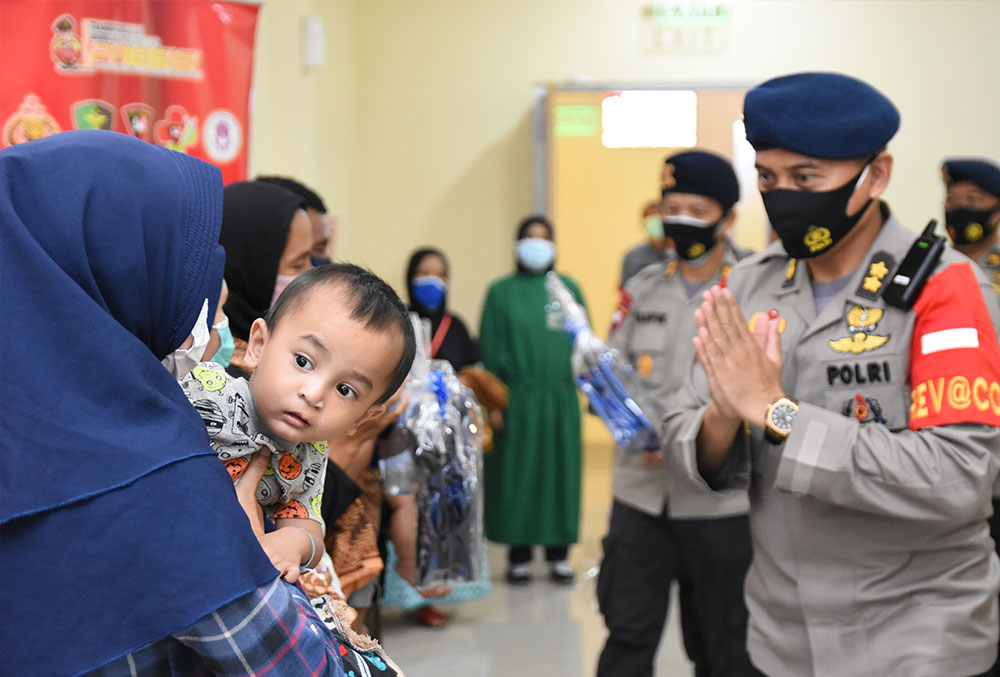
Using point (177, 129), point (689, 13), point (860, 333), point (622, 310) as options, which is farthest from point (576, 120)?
point (860, 333)

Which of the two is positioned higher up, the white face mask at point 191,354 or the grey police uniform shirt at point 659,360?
the white face mask at point 191,354

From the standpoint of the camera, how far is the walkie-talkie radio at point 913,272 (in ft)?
6.09

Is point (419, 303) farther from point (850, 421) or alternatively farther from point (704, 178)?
point (850, 421)

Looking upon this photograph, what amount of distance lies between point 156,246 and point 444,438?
1.54 metres

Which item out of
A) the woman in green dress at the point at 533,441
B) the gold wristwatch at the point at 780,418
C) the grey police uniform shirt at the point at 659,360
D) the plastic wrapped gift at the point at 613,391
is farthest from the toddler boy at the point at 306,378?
the woman in green dress at the point at 533,441

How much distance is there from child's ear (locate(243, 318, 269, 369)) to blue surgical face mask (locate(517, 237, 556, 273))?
4117mm

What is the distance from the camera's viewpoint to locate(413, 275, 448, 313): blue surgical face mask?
482 centimetres

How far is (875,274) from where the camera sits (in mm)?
1943

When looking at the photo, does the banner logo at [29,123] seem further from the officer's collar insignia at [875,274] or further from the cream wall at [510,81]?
the cream wall at [510,81]

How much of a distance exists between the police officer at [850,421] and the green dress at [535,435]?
320 cm

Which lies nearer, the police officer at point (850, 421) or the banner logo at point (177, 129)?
the police officer at point (850, 421)

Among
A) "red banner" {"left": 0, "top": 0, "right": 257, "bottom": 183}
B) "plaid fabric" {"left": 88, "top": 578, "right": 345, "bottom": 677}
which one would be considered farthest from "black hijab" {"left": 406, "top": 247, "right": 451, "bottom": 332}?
"plaid fabric" {"left": 88, "top": 578, "right": 345, "bottom": 677}

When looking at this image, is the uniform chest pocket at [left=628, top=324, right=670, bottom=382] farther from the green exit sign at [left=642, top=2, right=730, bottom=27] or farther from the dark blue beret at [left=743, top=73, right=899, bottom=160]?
the green exit sign at [left=642, top=2, right=730, bottom=27]

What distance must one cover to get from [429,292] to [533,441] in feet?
3.50
